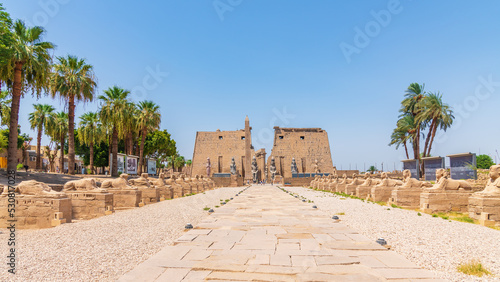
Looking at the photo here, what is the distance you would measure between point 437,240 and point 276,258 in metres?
3.20

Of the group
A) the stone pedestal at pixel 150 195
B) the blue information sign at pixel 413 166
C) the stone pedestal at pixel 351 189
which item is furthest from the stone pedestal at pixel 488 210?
the blue information sign at pixel 413 166

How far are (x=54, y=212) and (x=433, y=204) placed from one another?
34.7 ft

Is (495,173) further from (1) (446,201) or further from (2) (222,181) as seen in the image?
(2) (222,181)

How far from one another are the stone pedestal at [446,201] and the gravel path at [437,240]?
5.23 feet

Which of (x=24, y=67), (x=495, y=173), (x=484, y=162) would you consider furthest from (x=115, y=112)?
(x=484, y=162)

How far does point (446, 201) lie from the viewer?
31.3ft

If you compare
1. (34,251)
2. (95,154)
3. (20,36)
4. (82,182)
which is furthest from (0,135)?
(34,251)

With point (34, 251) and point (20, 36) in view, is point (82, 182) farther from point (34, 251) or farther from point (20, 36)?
point (20, 36)

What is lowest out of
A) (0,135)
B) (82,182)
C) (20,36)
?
(82,182)

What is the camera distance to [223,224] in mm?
7039

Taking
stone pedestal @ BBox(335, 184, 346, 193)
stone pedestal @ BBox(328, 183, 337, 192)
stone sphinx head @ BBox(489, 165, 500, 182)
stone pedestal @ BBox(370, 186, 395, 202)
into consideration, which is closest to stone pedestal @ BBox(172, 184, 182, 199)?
stone pedestal @ BBox(370, 186, 395, 202)

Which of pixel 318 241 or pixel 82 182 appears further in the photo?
pixel 82 182

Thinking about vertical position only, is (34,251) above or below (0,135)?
below

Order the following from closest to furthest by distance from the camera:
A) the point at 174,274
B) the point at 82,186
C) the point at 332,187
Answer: the point at 174,274, the point at 82,186, the point at 332,187
